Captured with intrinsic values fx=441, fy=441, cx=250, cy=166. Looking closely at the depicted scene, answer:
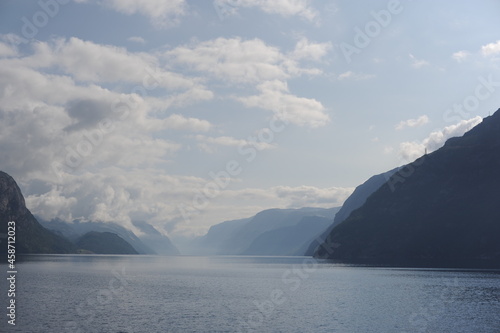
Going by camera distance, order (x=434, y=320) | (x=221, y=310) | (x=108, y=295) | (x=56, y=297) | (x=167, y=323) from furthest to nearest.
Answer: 1. (x=108, y=295)
2. (x=56, y=297)
3. (x=221, y=310)
4. (x=434, y=320)
5. (x=167, y=323)

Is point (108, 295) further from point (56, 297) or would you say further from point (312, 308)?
point (312, 308)

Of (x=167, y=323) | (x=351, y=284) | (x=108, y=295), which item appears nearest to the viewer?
(x=167, y=323)

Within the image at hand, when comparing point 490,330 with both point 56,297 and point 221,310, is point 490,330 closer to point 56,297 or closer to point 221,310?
point 221,310

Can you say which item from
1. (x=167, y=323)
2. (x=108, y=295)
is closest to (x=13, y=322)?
(x=167, y=323)

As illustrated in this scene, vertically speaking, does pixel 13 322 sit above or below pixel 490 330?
above

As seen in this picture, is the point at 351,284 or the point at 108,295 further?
the point at 351,284

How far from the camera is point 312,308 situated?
100750mm

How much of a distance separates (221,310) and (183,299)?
2071 cm

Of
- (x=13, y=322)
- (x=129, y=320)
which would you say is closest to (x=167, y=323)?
(x=129, y=320)

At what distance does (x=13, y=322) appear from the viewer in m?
74.8

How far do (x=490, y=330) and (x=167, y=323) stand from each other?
56.8 metres

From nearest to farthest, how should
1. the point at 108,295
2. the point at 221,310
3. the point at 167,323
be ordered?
the point at 167,323 < the point at 221,310 < the point at 108,295

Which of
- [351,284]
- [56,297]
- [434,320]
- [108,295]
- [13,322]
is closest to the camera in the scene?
[13,322]

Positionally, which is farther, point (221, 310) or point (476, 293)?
point (476, 293)
